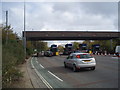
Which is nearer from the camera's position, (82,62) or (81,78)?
(81,78)

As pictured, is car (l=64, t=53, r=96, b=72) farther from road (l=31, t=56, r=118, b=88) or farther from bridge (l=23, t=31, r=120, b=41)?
bridge (l=23, t=31, r=120, b=41)

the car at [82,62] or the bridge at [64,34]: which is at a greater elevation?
the bridge at [64,34]

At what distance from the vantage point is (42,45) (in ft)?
284

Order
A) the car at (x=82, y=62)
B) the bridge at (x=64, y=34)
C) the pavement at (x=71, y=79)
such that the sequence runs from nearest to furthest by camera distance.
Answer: the pavement at (x=71, y=79) → the car at (x=82, y=62) → the bridge at (x=64, y=34)

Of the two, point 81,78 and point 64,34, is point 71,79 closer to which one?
point 81,78

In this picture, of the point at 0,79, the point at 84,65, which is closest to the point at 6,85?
the point at 0,79

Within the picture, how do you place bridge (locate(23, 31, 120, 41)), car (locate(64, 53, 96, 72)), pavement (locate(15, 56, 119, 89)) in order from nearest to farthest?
1. pavement (locate(15, 56, 119, 89))
2. car (locate(64, 53, 96, 72))
3. bridge (locate(23, 31, 120, 41))

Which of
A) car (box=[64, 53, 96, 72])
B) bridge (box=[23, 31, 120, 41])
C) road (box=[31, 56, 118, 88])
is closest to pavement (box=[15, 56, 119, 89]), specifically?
road (box=[31, 56, 118, 88])

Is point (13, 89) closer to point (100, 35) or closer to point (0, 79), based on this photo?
point (0, 79)

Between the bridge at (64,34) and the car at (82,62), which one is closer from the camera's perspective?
the car at (82,62)

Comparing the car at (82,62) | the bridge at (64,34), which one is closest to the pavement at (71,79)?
the car at (82,62)

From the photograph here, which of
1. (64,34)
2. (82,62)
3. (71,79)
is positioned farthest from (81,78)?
(64,34)

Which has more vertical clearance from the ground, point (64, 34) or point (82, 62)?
point (64, 34)

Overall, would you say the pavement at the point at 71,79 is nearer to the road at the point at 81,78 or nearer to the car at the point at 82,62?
the road at the point at 81,78
